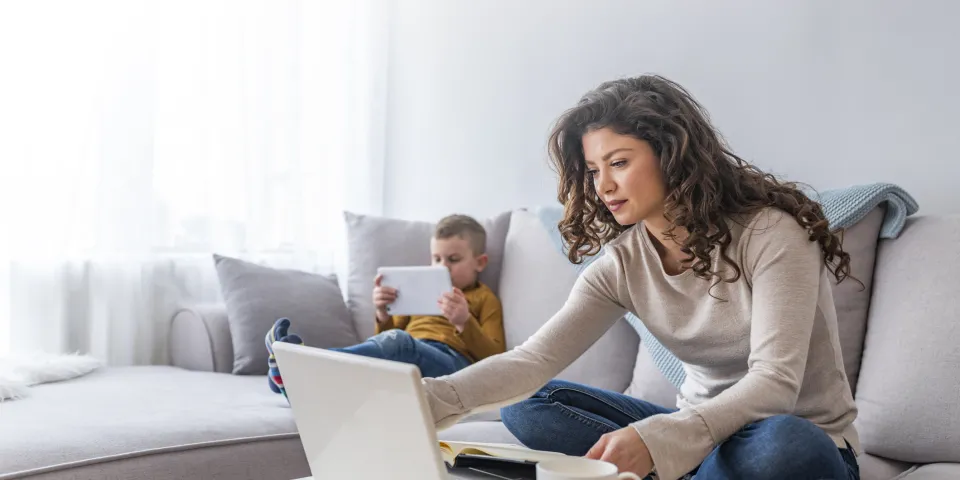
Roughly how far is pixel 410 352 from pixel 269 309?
18.3 inches

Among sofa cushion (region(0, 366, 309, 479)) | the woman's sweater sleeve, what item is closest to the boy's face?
sofa cushion (region(0, 366, 309, 479))

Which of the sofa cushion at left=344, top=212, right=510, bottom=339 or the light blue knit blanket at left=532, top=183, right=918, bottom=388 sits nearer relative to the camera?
the light blue knit blanket at left=532, top=183, right=918, bottom=388

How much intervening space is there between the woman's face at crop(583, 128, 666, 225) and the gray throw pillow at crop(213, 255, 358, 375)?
117 centimetres

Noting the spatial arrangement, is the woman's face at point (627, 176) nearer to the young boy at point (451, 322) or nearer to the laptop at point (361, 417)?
the laptop at point (361, 417)

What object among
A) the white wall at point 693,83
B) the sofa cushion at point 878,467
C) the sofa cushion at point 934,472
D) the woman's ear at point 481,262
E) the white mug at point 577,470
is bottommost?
the sofa cushion at point 878,467

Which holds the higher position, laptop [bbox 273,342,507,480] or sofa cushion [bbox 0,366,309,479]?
laptop [bbox 273,342,507,480]

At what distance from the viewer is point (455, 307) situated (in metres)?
2.10

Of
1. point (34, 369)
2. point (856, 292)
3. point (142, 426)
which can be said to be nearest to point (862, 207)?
point (856, 292)

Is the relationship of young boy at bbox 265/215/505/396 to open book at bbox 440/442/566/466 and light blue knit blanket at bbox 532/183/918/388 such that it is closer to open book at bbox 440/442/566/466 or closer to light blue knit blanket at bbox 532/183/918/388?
light blue knit blanket at bbox 532/183/918/388

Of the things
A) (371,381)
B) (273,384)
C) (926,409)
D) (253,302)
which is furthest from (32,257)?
(926,409)

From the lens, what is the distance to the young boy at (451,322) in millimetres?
2029

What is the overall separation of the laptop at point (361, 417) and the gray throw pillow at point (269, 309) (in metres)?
1.23

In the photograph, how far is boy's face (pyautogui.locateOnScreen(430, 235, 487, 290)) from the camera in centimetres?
230

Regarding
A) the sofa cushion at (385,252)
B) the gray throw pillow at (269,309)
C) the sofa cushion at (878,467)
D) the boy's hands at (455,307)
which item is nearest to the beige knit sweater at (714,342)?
the sofa cushion at (878,467)
